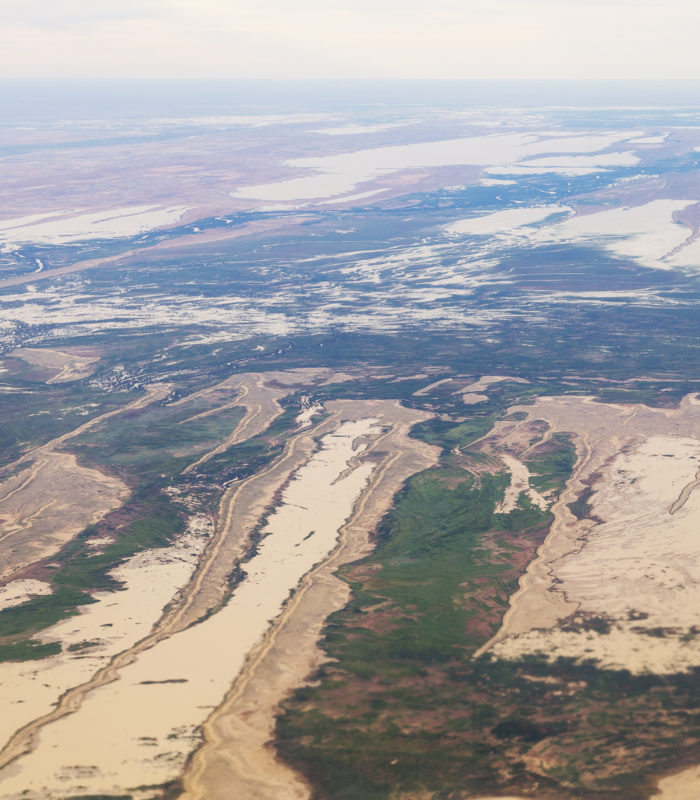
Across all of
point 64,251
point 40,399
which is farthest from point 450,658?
point 64,251

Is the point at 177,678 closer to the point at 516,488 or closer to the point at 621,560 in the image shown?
the point at 621,560

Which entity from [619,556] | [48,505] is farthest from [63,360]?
[619,556]

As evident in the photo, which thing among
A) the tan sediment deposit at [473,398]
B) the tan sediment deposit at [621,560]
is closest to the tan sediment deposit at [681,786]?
the tan sediment deposit at [621,560]

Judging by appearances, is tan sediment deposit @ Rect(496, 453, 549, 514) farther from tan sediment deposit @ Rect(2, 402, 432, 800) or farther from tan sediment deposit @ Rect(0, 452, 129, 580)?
tan sediment deposit @ Rect(0, 452, 129, 580)

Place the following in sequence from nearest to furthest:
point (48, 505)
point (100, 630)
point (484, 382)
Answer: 1. point (100, 630)
2. point (48, 505)
3. point (484, 382)

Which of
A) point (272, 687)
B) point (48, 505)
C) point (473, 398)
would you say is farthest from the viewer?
point (473, 398)

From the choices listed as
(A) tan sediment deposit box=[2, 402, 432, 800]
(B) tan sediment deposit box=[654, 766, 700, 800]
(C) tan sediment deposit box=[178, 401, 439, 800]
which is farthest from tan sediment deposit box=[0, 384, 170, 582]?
(B) tan sediment deposit box=[654, 766, 700, 800]

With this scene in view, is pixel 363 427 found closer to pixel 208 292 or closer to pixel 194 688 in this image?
pixel 194 688

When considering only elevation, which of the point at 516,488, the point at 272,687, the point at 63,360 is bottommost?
the point at 516,488
